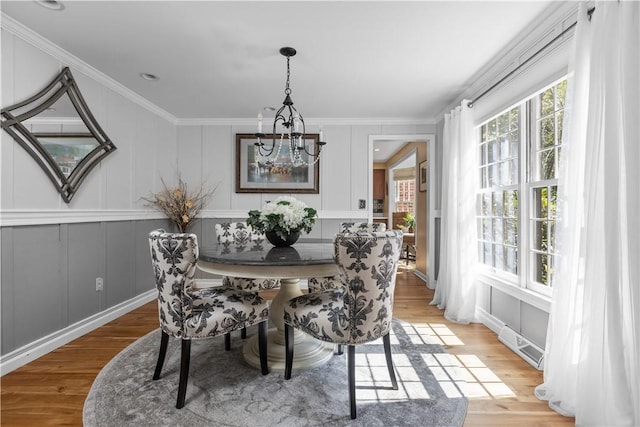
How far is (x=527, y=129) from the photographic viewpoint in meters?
2.43

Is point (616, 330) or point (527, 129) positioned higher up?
point (527, 129)

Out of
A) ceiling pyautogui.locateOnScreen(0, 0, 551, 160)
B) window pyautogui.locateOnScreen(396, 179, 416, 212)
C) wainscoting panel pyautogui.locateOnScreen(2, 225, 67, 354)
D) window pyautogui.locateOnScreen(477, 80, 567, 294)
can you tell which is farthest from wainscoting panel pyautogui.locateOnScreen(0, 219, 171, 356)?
window pyautogui.locateOnScreen(396, 179, 416, 212)

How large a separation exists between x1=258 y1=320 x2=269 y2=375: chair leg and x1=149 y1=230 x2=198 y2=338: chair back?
0.46 m

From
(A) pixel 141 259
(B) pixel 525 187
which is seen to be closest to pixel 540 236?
(B) pixel 525 187

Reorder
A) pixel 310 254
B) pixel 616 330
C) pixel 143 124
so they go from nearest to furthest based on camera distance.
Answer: pixel 616 330 < pixel 310 254 < pixel 143 124

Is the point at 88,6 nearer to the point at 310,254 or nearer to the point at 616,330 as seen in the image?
the point at 310,254

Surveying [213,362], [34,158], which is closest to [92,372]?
[213,362]

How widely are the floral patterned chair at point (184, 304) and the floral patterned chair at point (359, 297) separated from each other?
1.35 ft

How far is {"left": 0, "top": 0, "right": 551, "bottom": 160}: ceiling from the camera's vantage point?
76.5 inches

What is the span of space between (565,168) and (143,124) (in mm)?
4064

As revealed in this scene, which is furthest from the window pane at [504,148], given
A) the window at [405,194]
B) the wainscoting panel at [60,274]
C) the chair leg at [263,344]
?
the window at [405,194]

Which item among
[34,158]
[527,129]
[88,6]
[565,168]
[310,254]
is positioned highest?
[88,6]

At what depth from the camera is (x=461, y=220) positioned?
3072 mm

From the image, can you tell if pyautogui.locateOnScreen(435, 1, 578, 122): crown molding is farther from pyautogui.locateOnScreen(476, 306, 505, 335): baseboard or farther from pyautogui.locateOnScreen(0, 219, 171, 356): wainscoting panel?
pyautogui.locateOnScreen(0, 219, 171, 356): wainscoting panel
